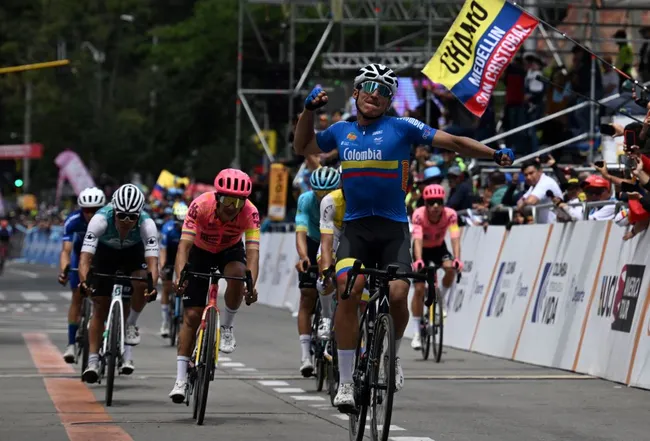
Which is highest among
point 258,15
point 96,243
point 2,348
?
point 258,15

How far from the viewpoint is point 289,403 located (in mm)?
14836

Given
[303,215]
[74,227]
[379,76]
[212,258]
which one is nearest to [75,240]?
[74,227]

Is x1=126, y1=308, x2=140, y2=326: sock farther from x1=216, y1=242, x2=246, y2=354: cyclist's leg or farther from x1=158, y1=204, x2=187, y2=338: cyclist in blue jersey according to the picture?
x1=158, y1=204, x2=187, y2=338: cyclist in blue jersey

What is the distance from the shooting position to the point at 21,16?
284 ft

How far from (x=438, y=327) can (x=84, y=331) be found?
477cm

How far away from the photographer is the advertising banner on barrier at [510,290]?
20422mm

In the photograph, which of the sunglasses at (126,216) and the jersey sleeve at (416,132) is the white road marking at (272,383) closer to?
the sunglasses at (126,216)

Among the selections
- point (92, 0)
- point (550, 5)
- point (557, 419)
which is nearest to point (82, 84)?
point (92, 0)

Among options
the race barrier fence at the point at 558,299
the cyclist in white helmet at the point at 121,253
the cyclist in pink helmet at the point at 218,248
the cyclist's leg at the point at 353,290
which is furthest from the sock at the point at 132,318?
the cyclist's leg at the point at 353,290

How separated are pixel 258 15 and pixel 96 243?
4053 centimetres

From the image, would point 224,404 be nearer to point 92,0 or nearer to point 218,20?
point 218,20

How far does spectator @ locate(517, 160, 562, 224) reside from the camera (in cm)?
2138

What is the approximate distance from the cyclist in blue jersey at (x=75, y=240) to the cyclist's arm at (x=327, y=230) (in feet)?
11.3

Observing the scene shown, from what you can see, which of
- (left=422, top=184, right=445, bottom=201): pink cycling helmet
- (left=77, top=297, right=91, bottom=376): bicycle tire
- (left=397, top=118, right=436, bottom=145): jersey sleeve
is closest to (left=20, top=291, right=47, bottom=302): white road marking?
(left=422, top=184, right=445, bottom=201): pink cycling helmet
